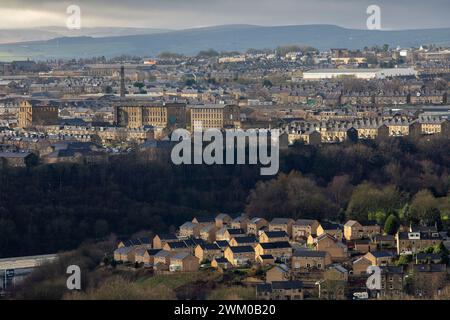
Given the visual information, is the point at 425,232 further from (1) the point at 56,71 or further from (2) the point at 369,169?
(1) the point at 56,71

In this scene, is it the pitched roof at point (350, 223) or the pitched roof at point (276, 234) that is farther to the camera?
the pitched roof at point (350, 223)

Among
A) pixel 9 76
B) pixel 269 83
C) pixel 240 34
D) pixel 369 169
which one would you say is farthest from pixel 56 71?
pixel 240 34

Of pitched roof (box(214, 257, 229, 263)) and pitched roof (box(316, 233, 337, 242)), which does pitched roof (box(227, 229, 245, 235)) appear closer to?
pitched roof (box(316, 233, 337, 242))

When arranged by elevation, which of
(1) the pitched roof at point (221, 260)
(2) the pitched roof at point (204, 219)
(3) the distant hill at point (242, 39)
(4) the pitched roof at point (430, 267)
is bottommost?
(3) the distant hill at point (242, 39)

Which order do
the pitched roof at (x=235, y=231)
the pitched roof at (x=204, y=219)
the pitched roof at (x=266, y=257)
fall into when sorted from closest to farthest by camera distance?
the pitched roof at (x=266, y=257)
the pitched roof at (x=235, y=231)
the pitched roof at (x=204, y=219)

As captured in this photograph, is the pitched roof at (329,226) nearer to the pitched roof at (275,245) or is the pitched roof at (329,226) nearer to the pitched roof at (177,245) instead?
the pitched roof at (275,245)

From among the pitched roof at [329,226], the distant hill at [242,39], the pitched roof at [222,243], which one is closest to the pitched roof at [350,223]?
the pitched roof at [329,226]
